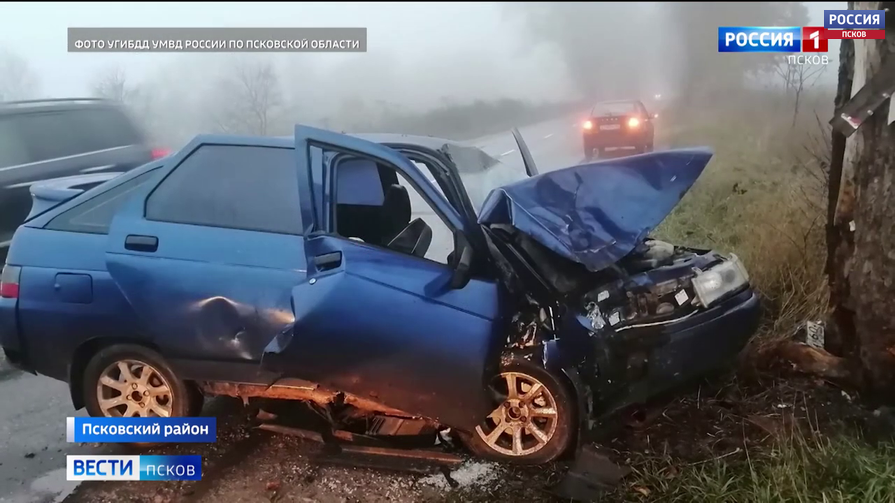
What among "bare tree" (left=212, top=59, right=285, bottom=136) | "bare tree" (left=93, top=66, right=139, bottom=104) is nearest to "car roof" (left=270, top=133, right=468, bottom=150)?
"bare tree" (left=212, top=59, right=285, bottom=136)

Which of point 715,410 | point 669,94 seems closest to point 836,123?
point 669,94

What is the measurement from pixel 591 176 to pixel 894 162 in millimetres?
1321

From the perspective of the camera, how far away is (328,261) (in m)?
2.53

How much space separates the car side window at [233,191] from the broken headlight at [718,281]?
1862 mm

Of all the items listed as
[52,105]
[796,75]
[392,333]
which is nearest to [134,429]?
[392,333]

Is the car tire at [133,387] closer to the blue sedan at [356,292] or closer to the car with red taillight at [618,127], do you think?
the blue sedan at [356,292]

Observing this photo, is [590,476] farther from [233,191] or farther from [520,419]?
[233,191]

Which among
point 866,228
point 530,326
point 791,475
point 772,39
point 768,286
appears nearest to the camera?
point 791,475

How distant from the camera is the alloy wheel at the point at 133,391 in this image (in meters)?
2.72

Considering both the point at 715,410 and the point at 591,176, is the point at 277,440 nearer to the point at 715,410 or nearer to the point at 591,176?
the point at 591,176

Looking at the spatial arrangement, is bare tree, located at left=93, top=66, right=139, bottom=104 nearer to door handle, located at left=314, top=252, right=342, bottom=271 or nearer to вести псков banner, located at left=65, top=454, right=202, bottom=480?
door handle, located at left=314, top=252, right=342, bottom=271

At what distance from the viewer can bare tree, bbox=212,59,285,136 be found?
9.83 feet

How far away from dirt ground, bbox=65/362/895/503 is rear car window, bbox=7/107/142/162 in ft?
4.91

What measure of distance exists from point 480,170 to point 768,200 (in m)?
1.95
